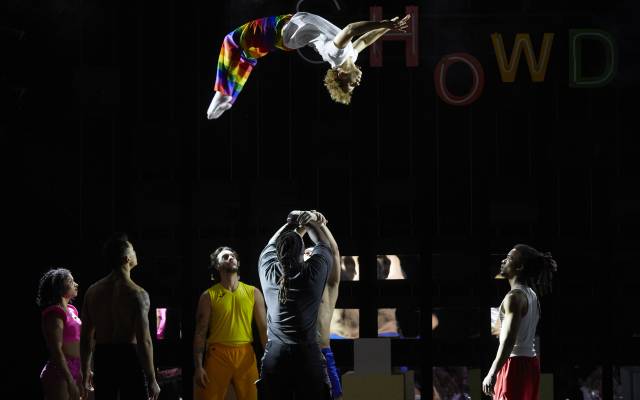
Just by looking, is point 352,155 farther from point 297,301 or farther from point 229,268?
point 297,301

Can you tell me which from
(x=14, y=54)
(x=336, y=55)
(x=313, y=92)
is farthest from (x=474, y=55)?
(x=14, y=54)

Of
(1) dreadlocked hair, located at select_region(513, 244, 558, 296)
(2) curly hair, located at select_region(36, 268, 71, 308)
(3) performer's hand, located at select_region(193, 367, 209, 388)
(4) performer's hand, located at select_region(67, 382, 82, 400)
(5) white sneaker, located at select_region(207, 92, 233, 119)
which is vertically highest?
(5) white sneaker, located at select_region(207, 92, 233, 119)

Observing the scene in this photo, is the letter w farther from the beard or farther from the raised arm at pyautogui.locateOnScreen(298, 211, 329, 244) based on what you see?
the raised arm at pyautogui.locateOnScreen(298, 211, 329, 244)

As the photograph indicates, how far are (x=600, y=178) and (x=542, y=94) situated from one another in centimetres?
95

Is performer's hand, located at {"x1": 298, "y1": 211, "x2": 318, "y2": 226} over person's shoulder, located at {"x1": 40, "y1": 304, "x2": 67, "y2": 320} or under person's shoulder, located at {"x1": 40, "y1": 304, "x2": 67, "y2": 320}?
over

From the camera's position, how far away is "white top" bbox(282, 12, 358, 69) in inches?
233

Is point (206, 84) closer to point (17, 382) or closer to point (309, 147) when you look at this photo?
point (309, 147)

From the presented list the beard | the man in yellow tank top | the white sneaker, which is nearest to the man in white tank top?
the man in yellow tank top

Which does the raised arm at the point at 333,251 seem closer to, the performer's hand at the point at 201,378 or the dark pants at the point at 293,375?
Result: the dark pants at the point at 293,375

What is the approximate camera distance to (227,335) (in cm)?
693

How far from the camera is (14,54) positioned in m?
7.90

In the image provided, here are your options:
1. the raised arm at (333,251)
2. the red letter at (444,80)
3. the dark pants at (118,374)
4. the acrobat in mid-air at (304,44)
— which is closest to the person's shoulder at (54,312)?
the dark pants at (118,374)

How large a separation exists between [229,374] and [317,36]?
2.59 m

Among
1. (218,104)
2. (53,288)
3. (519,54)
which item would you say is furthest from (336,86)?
(519,54)
